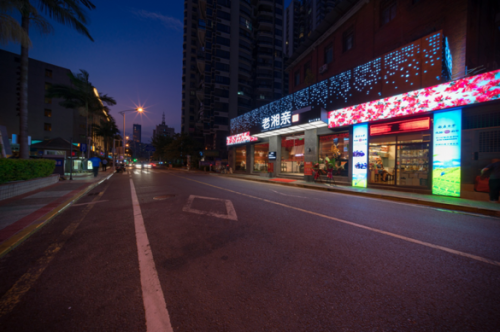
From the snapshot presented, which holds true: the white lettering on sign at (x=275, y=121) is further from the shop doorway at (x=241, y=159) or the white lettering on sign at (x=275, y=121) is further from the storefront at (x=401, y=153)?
the shop doorway at (x=241, y=159)

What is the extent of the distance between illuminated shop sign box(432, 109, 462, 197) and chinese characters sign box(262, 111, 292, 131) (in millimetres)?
8956

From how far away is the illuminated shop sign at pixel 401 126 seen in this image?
998cm

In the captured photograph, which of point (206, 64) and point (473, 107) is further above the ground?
point (206, 64)

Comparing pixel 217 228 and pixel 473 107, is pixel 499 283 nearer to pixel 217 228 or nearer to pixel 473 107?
pixel 217 228

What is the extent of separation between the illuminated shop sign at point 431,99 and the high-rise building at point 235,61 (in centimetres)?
3902

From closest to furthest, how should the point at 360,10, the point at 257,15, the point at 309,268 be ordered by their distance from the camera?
the point at 309,268
the point at 360,10
the point at 257,15

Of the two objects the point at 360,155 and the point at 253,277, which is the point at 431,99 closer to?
the point at 360,155

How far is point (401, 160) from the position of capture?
11.2m

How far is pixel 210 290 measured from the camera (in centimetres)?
216

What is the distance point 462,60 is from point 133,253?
16184mm

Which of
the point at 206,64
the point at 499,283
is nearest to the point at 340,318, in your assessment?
the point at 499,283

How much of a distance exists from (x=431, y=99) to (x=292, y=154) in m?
11.7

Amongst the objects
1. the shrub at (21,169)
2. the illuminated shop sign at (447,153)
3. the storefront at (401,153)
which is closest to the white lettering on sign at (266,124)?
the storefront at (401,153)

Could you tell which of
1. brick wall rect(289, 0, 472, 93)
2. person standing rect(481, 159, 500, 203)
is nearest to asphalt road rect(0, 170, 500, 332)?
person standing rect(481, 159, 500, 203)
